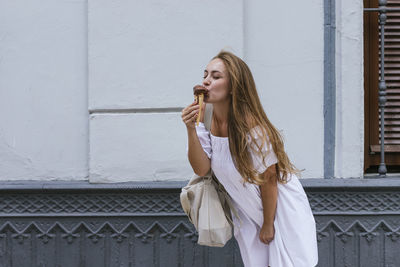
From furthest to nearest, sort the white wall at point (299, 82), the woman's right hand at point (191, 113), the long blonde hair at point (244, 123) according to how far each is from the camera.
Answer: the white wall at point (299, 82)
the long blonde hair at point (244, 123)
the woman's right hand at point (191, 113)

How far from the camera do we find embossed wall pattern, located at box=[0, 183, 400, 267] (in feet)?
12.7

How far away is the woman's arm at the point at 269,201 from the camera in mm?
2516

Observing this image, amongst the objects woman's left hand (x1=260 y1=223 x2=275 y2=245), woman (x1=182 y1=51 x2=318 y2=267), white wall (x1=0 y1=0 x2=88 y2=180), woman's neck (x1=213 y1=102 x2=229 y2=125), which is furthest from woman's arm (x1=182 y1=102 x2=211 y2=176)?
white wall (x1=0 y1=0 x2=88 y2=180)

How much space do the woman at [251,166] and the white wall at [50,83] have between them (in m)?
1.77

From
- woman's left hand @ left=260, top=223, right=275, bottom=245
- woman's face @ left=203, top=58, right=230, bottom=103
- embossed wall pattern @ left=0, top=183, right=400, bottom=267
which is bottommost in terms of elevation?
embossed wall pattern @ left=0, top=183, right=400, bottom=267

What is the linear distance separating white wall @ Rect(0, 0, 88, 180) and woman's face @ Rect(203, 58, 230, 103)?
1.89m

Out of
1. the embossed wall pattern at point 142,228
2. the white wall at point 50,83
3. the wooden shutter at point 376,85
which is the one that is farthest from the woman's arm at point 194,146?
the wooden shutter at point 376,85

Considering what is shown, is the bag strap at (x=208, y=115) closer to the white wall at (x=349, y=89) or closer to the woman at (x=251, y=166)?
the woman at (x=251, y=166)

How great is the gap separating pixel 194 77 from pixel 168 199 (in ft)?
3.44

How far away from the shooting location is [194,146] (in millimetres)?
2514

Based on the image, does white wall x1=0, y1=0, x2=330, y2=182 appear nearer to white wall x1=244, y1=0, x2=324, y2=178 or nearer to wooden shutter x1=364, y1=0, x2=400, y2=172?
white wall x1=244, y1=0, x2=324, y2=178

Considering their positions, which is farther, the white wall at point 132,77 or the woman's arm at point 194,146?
the white wall at point 132,77

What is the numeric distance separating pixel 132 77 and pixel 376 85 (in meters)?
2.20

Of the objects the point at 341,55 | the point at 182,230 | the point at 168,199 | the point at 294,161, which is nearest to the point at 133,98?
the point at 168,199
